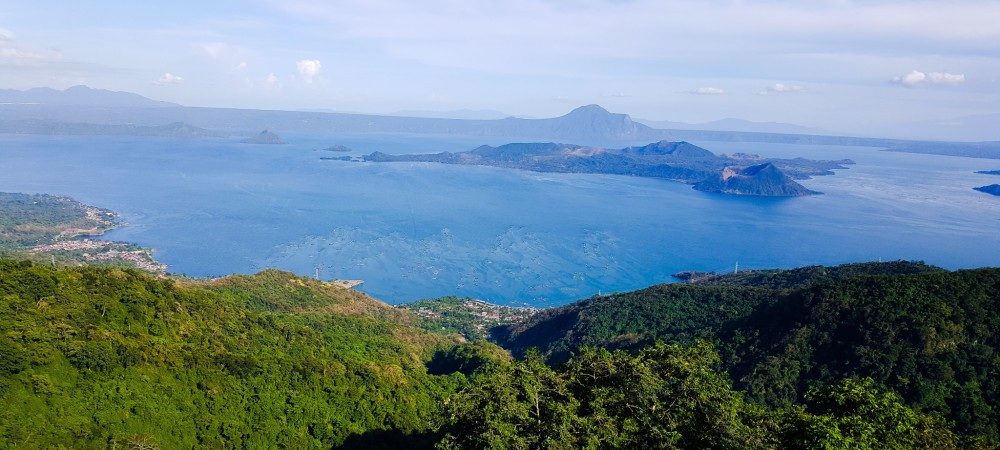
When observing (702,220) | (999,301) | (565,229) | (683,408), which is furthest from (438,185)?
(683,408)

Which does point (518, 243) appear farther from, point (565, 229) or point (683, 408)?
point (683, 408)

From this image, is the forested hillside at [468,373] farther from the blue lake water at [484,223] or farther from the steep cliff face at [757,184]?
→ the steep cliff face at [757,184]

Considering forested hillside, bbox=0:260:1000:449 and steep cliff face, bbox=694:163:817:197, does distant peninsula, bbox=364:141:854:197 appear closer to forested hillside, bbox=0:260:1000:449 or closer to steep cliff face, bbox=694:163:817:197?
steep cliff face, bbox=694:163:817:197

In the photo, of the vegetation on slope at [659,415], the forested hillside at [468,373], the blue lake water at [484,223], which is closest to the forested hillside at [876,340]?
the forested hillside at [468,373]

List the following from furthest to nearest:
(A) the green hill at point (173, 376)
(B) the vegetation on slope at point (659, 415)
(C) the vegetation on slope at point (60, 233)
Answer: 1. (C) the vegetation on slope at point (60, 233)
2. (A) the green hill at point (173, 376)
3. (B) the vegetation on slope at point (659, 415)

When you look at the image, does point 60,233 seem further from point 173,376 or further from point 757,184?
point 757,184

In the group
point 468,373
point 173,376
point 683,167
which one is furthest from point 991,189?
point 173,376
